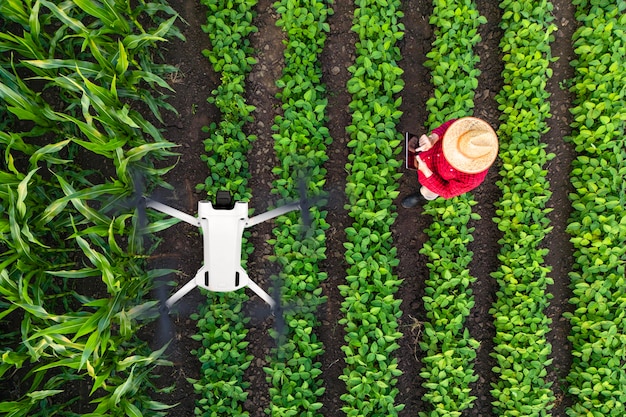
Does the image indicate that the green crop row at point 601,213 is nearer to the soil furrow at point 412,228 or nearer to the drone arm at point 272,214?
the soil furrow at point 412,228

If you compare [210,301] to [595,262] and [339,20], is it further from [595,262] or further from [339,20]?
[595,262]

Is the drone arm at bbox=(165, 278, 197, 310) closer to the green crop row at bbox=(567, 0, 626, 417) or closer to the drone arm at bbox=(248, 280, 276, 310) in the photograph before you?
the drone arm at bbox=(248, 280, 276, 310)

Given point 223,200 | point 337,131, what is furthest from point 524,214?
point 223,200

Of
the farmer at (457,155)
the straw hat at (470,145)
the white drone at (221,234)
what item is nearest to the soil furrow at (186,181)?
the white drone at (221,234)

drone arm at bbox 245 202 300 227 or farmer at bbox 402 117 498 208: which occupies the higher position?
farmer at bbox 402 117 498 208

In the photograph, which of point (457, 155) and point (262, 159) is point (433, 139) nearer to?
point (457, 155)

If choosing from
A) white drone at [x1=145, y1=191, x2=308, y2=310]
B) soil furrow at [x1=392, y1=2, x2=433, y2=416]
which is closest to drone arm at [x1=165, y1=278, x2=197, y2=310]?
white drone at [x1=145, y1=191, x2=308, y2=310]
